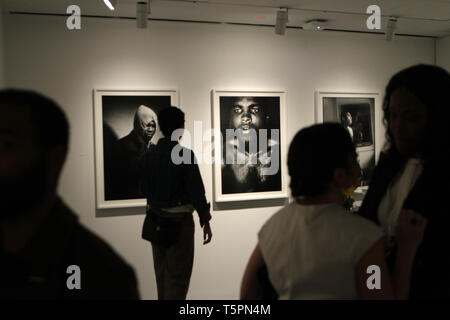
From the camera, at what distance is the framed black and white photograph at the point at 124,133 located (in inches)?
78.2

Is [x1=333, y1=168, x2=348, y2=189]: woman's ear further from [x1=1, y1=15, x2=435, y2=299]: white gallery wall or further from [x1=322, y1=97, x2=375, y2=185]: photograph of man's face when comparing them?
[x1=322, y1=97, x2=375, y2=185]: photograph of man's face

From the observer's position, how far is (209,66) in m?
2.56

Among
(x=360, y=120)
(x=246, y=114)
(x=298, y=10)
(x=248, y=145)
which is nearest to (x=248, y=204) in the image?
(x=248, y=145)

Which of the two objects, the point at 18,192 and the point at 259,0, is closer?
the point at 18,192

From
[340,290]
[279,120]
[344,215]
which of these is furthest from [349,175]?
[279,120]

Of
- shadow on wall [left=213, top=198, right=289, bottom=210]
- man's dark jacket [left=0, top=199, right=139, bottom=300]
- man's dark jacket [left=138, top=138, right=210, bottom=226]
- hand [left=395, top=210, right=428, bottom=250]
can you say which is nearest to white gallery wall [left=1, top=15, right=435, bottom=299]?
shadow on wall [left=213, top=198, right=289, bottom=210]

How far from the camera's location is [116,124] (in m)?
2.26

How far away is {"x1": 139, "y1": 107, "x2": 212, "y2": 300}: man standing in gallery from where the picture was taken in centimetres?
109

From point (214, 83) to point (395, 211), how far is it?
76.8 inches

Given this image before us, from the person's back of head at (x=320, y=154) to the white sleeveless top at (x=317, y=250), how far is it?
6 centimetres

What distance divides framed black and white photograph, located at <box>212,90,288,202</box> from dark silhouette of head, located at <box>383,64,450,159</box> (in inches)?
47.5

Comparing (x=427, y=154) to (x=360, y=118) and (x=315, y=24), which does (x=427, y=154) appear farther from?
(x=315, y=24)

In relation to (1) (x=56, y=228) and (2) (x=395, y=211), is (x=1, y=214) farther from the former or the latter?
(2) (x=395, y=211)

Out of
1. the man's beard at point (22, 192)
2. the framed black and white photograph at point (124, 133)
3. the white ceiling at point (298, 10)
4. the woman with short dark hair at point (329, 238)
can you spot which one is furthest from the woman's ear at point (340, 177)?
the white ceiling at point (298, 10)
